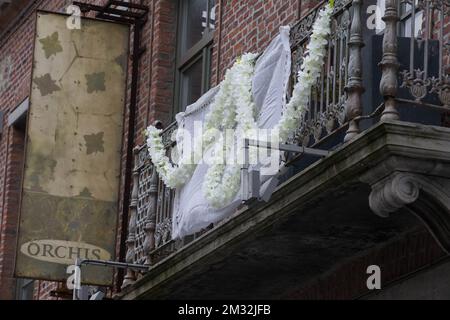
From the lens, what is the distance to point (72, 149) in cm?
1714

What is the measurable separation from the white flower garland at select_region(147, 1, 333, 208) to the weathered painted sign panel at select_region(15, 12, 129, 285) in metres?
2.45

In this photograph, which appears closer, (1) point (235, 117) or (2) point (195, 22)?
(1) point (235, 117)

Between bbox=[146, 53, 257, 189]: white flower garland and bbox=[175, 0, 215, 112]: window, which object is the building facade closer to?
bbox=[175, 0, 215, 112]: window

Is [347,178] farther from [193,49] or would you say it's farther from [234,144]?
[193,49]

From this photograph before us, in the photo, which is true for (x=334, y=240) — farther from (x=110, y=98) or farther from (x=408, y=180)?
(x=110, y=98)

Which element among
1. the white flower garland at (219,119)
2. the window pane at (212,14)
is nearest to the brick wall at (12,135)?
the window pane at (212,14)

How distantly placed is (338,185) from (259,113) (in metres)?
1.64

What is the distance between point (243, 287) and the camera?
14148 millimetres

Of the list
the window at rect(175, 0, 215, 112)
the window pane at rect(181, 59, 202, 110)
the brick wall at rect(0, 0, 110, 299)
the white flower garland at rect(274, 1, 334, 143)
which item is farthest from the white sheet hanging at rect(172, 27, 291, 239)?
the brick wall at rect(0, 0, 110, 299)

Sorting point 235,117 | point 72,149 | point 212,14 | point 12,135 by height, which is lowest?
point 235,117

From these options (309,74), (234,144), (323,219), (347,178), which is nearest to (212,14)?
(234,144)

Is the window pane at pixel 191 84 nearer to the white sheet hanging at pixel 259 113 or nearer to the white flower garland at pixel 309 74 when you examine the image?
the white sheet hanging at pixel 259 113

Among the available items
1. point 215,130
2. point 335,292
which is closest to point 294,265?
point 335,292

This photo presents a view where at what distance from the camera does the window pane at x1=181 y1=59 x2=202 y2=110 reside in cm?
1733
